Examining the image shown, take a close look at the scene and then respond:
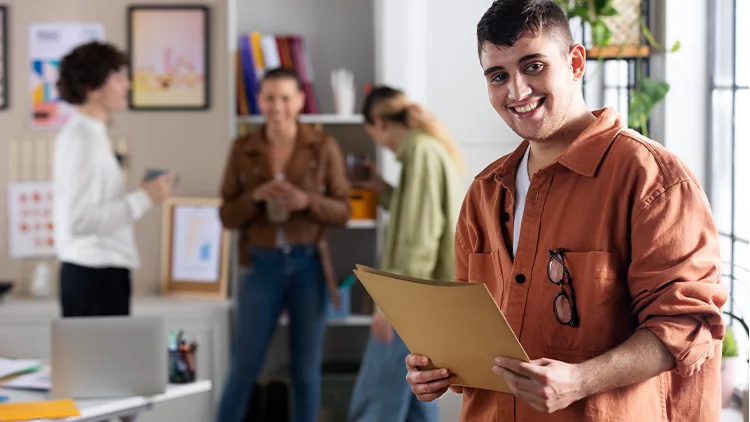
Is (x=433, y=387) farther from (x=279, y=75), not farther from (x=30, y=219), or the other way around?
(x=30, y=219)

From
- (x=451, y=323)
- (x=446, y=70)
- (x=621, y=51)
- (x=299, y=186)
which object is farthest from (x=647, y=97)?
(x=451, y=323)

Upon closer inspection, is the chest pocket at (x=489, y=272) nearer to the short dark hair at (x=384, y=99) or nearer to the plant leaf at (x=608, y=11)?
the plant leaf at (x=608, y=11)

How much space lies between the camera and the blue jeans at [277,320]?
4.07 m

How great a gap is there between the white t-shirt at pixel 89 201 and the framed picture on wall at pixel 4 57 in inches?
53.1

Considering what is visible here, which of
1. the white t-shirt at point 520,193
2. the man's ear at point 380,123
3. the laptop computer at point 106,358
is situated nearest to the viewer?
the white t-shirt at point 520,193

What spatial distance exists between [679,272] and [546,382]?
0.82 ft

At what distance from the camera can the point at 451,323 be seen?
4.82ft

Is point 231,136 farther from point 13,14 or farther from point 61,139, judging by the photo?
point 13,14

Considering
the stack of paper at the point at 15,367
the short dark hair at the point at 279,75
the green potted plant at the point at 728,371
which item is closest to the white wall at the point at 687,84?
the green potted plant at the point at 728,371

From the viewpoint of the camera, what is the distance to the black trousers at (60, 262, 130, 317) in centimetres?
362

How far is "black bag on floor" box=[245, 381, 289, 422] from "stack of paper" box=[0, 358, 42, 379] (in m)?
1.84

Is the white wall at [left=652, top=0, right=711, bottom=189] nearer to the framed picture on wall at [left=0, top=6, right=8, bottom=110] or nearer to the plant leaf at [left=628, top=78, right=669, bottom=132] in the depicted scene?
the plant leaf at [left=628, top=78, right=669, bottom=132]

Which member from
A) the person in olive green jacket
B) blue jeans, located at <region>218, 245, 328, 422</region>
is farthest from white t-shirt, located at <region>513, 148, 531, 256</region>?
blue jeans, located at <region>218, 245, 328, 422</region>

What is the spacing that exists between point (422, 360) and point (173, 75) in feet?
11.6
